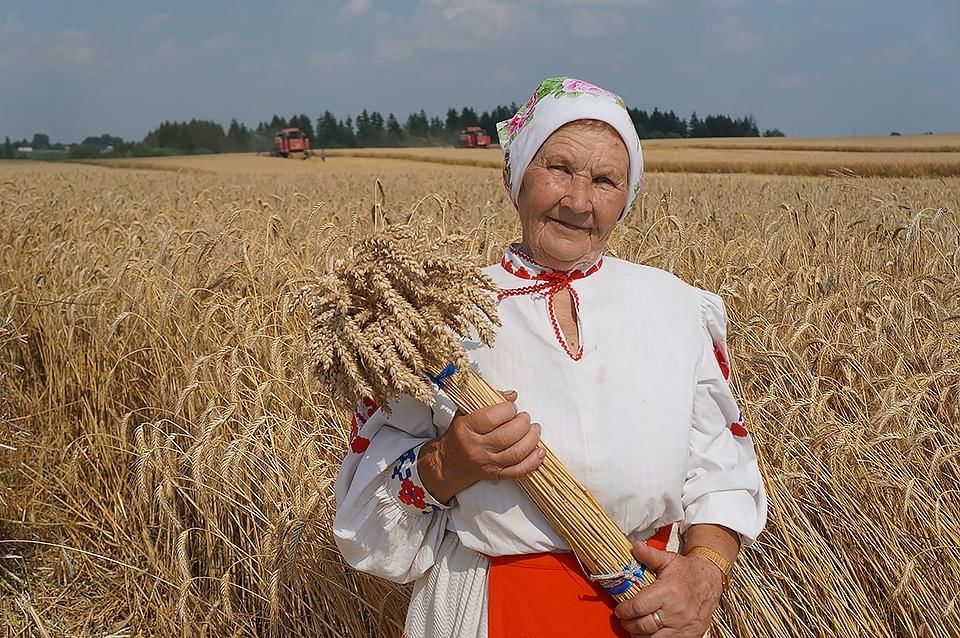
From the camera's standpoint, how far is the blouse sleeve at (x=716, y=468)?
169cm

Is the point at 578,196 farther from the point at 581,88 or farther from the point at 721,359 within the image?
the point at 721,359

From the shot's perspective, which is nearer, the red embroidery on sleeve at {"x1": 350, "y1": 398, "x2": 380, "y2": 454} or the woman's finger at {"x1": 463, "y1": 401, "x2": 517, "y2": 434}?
the woman's finger at {"x1": 463, "y1": 401, "x2": 517, "y2": 434}

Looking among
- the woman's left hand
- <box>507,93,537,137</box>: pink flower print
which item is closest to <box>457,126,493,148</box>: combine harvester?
<box>507,93,537,137</box>: pink flower print

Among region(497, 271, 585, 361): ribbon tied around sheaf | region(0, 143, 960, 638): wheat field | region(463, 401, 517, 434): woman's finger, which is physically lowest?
region(0, 143, 960, 638): wheat field

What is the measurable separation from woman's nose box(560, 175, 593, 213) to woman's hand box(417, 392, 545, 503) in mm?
406

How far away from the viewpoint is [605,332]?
163 cm

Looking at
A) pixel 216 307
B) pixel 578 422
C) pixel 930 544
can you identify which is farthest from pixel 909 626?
pixel 216 307

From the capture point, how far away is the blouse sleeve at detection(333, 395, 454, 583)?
1596 millimetres

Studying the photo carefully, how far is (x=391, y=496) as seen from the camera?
1612 mm

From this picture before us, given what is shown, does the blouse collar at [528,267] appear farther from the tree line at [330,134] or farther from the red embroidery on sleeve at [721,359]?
the tree line at [330,134]

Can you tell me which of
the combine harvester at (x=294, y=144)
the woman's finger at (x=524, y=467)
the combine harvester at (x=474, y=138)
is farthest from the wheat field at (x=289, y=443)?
the combine harvester at (x=474, y=138)

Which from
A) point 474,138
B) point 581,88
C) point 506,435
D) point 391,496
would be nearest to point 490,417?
point 506,435

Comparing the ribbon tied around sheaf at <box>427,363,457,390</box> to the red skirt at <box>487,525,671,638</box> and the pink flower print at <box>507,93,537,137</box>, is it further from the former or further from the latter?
the pink flower print at <box>507,93,537,137</box>

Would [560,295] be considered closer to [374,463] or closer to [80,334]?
[374,463]
